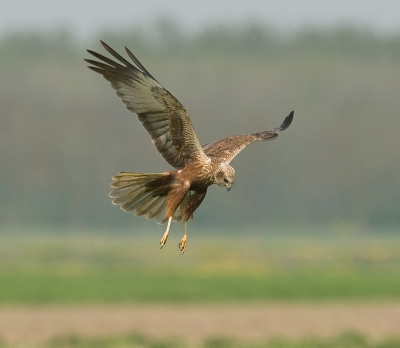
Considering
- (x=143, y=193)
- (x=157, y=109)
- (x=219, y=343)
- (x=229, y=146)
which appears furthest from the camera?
(x=219, y=343)

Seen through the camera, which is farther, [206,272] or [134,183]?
[206,272]

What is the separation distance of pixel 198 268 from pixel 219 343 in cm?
2660

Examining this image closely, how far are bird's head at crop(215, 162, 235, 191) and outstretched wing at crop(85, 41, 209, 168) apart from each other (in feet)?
0.79

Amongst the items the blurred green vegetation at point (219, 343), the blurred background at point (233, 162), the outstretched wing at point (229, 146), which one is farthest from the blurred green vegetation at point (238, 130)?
the outstretched wing at point (229, 146)

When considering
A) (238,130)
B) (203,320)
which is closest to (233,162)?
(238,130)

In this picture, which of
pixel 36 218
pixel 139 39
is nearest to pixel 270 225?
pixel 36 218

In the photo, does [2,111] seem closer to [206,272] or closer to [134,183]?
[206,272]

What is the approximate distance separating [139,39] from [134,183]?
300 ft

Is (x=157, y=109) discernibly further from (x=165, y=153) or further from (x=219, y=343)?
(x=219, y=343)

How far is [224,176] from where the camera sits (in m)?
7.96

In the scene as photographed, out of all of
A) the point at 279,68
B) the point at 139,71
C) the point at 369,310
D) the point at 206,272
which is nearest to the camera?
the point at 139,71

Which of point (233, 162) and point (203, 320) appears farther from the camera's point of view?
point (233, 162)

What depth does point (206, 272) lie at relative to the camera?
40.2 meters

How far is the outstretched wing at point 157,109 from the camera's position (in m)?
8.18
